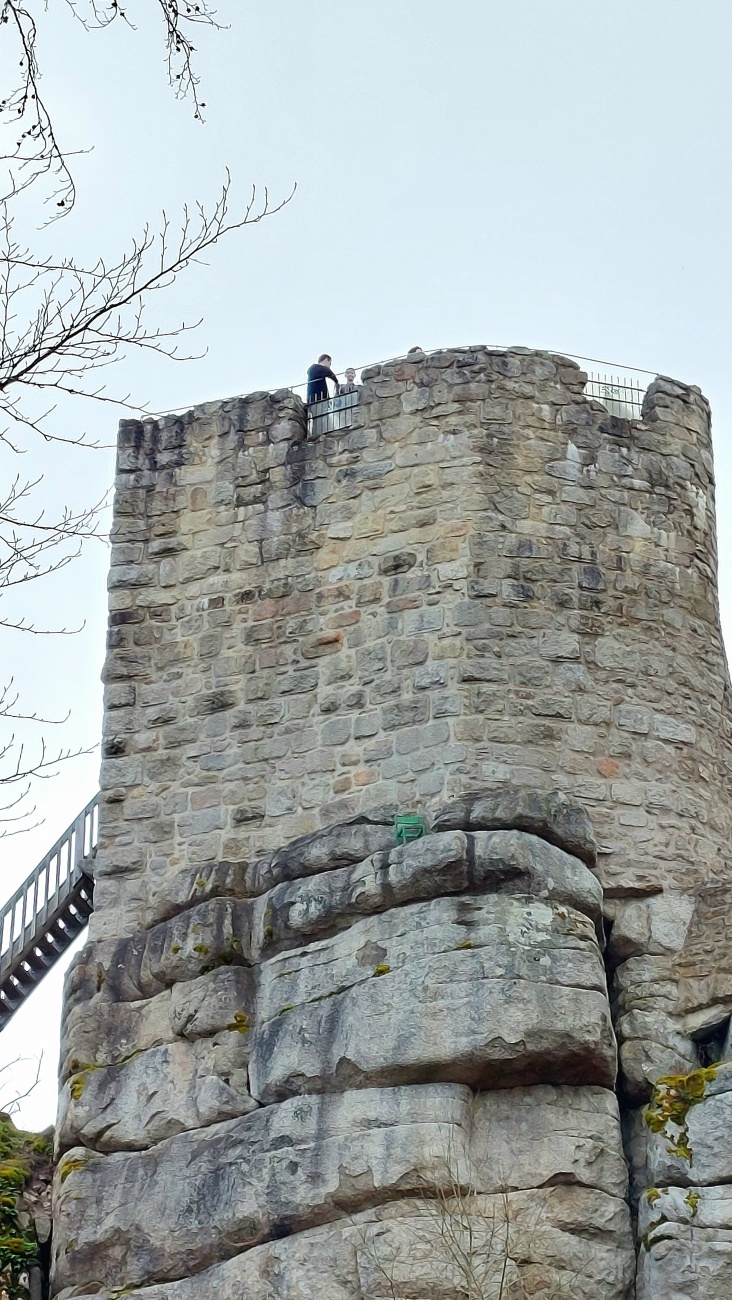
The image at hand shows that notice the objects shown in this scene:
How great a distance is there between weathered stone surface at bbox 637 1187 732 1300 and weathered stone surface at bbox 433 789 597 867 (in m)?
2.17

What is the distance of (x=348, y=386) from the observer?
1496 cm

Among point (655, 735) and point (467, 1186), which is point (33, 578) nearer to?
point (467, 1186)

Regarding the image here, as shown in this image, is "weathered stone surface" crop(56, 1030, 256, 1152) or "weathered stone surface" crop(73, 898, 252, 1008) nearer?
"weathered stone surface" crop(56, 1030, 256, 1152)

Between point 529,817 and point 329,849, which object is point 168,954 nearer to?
point 329,849

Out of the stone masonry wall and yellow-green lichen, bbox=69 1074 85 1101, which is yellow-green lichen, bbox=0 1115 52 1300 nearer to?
yellow-green lichen, bbox=69 1074 85 1101

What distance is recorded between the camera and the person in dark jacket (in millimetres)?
15134

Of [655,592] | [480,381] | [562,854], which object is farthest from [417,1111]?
[480,381]

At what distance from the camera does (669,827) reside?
13.6 meters

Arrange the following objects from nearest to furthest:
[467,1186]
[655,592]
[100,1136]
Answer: [467,1186] < [100,1136] < [655,592]

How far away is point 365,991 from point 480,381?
4.31 metres

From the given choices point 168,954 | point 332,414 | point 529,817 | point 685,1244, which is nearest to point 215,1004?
point 168,954

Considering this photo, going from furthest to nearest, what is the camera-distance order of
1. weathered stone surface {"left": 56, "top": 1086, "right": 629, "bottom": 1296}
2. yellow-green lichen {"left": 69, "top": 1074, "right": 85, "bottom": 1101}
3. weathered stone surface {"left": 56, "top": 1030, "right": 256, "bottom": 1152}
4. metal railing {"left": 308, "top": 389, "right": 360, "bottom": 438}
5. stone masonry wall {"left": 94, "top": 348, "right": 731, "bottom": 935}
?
metal railing {"left": 308, "top": 389, "right": 360, "bottom": 438}, stone masonry wall {"left": 94, "top": 348, "right": 731, "bottom": 935}, yellow-green lichen {"left": 69, "top": 1074, "right": 85, "bottom": 1101}, weathered stone surface {"left": 56, "top": 1030, "right": 256, "bottom": 1152}, weathered stone surface {"left": 56, "top": 1086, "right": 629, "bottom": 1296}

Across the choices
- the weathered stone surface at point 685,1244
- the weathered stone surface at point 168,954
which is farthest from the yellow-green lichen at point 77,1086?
the weathered stone surface at point 685,1244

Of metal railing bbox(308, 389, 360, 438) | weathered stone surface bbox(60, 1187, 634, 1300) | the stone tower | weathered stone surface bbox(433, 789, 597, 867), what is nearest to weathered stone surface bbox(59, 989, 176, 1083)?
the stone tower
